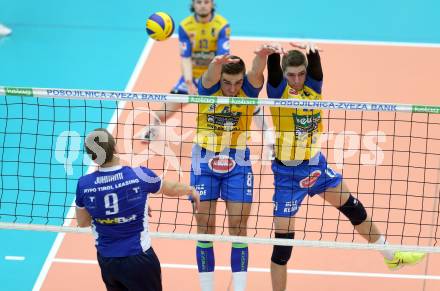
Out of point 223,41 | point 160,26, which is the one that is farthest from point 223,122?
point 223,41

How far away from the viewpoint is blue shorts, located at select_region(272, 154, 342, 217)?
28.5 ft

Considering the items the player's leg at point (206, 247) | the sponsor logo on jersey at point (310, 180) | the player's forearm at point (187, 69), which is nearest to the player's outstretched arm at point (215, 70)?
the player's leg at point (206, 247)

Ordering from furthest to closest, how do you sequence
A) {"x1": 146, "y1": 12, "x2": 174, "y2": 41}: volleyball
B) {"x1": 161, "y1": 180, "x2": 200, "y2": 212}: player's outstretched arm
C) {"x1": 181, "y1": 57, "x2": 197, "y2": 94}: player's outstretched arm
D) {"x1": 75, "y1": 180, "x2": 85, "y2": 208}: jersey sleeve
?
{"x1": 181, "y1": 57, "x2": 197, "y2": 94}: player's outstretched arm < {"x1": 146, "y1": 12, "x2": 174, "y2": 41}: volleyball < {"x1": 161, "y1": 180, "x2": 200, "y2": 212}: player's outstretched arm < {"x1": 75, "y1": 180, "x2": 85, "y2": 208}: jersey sleeve

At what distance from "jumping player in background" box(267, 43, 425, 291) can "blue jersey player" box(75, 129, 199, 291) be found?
132cm

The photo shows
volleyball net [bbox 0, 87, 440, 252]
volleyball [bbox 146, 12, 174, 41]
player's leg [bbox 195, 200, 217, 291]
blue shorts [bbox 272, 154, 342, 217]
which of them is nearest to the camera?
blue shorts [bbox 272, 154, 342, 217]

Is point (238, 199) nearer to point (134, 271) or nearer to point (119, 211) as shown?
point (134, 271)

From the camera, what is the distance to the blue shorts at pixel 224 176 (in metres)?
8.72

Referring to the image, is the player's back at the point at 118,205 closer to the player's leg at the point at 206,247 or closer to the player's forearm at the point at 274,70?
the player's leg at the point at 206,247

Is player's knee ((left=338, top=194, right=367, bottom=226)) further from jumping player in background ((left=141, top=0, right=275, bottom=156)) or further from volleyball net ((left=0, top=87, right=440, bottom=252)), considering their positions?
jumping player in background ((left=141, top=0, right=275, bottom=156))

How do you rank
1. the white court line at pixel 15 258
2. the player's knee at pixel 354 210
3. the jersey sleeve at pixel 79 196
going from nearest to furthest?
the jersey sleeve at pixel 79 196, the player's knee at pixel 354 210, the white court line at pixel 15 258

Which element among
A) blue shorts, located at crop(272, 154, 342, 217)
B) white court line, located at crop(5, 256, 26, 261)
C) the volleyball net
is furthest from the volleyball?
white court line, located at crop(5, 256, 26, 261)

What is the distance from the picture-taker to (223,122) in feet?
28.6

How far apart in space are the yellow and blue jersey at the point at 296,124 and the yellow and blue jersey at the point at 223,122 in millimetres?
269

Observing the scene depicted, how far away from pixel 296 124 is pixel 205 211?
131cm
